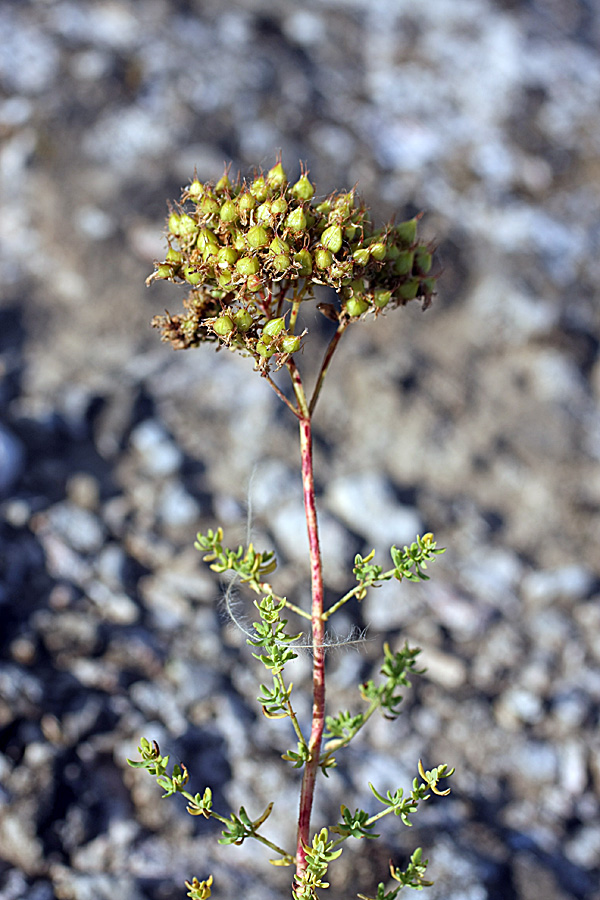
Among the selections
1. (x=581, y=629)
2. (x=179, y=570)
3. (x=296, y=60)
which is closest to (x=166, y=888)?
(x=179, y=570)

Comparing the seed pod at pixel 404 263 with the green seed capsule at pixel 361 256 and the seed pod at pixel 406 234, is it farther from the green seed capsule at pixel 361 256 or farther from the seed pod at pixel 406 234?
the green seed capsule at pixel 361 256

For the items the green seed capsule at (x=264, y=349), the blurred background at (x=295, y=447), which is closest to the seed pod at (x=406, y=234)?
the green seed capsule at (x=264, y=349)

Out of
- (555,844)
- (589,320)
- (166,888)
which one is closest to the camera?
(166,888)

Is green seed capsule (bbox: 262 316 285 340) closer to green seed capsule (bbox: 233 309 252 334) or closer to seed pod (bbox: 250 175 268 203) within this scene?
green seed capsule (bbox: 233 309 252 334)

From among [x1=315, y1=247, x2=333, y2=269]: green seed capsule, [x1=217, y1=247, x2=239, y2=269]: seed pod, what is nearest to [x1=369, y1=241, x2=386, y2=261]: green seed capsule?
[x1=315, y1=247, x2=333, y2=269]: green seed capsule

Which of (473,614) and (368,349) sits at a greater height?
(368,349)

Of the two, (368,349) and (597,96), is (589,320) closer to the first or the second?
(368,349)
